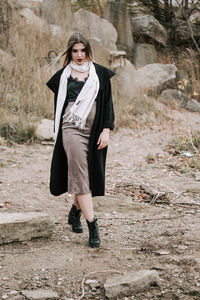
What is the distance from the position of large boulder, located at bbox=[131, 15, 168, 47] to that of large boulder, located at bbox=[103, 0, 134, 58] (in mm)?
516

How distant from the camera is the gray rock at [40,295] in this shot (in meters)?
→ 2.53

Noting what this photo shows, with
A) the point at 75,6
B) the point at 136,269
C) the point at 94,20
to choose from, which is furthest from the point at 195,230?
the point at 75,6

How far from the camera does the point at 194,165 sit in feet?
20.0

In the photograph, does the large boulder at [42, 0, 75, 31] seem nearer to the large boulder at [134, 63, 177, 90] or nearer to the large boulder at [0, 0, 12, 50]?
the large boulder at [0, 0, 12, 50]

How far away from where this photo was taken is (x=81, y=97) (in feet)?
10.8

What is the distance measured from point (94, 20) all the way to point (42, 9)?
146 centimetres

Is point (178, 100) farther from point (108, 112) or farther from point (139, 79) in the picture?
point (108, 112)

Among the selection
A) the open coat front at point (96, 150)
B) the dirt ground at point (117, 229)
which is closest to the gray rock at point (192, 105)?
the dirt ground at point (117, 229)

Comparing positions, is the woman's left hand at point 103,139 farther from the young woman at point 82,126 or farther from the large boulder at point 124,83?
the large boulder at point 124,83

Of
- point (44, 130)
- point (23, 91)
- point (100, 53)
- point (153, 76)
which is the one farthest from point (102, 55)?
point (44, 130)

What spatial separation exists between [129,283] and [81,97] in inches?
55.2

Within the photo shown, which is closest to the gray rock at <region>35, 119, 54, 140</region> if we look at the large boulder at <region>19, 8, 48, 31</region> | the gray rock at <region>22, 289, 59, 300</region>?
the large boulder at <region>19, 8, 48, 31</region>

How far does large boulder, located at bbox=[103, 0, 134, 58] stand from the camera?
13086mm

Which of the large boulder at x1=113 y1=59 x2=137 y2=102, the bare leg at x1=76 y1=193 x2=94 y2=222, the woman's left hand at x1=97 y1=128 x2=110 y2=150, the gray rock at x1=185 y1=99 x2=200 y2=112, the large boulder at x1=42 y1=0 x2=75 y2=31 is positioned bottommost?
the bare leg at x1=76 y1=193 x2=94 y2=222
